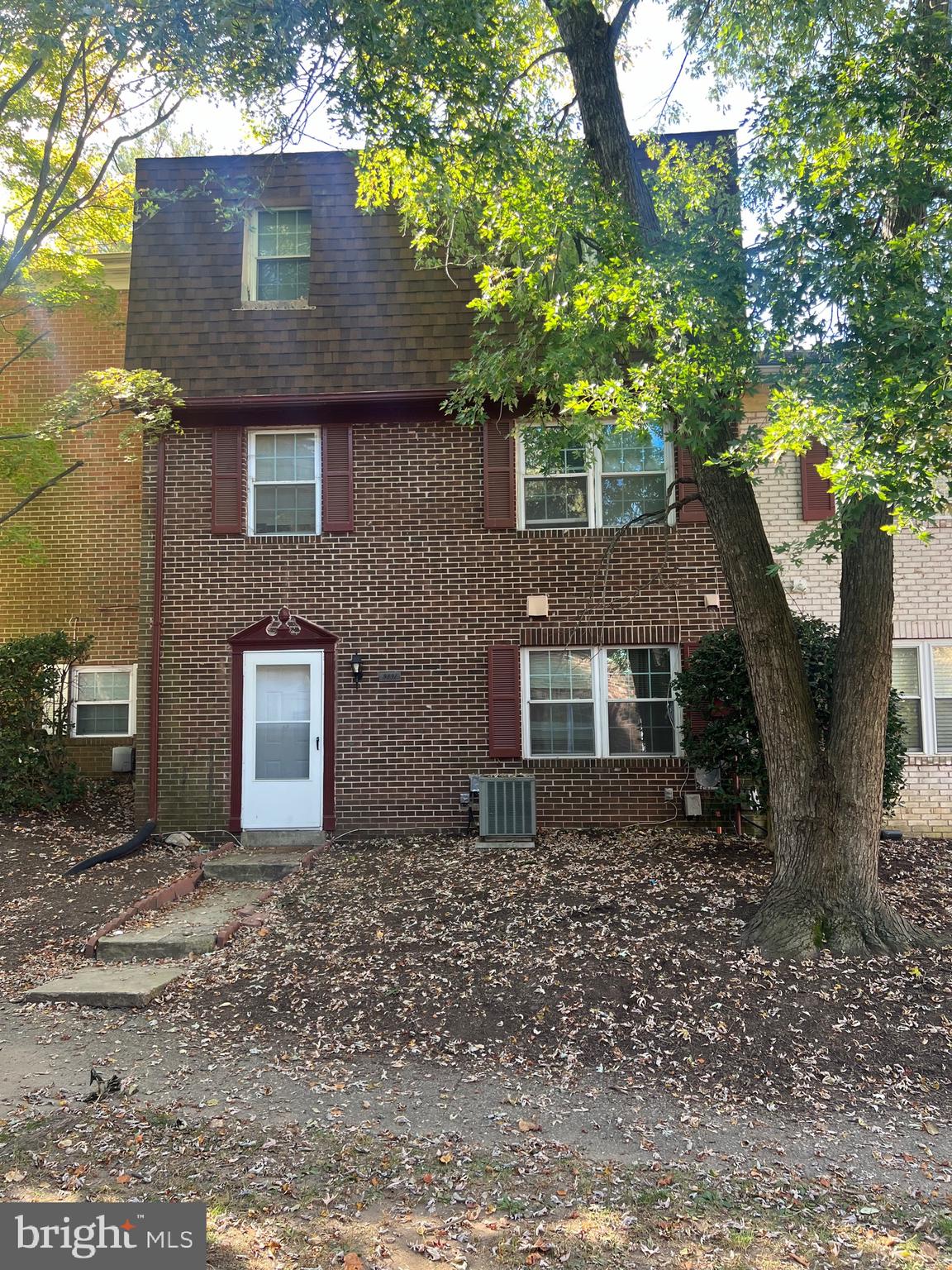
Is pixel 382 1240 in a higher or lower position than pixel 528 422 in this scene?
lower

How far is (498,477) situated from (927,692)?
5.87m

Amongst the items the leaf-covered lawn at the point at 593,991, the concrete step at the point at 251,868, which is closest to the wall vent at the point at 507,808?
the leaf-covered lawn at the point at 593,991

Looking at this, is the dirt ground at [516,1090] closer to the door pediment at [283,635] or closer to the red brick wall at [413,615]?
the red brick wall at [413,615]

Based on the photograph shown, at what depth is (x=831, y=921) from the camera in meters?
5.84

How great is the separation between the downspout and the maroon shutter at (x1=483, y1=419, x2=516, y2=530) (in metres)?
4.03

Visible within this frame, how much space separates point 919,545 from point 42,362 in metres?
12.9

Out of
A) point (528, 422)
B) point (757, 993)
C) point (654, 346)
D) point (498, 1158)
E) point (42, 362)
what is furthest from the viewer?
point (42, 362)

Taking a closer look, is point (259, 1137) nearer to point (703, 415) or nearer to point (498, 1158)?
point (498, 1158)

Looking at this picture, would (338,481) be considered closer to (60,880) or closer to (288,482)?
(288,482)

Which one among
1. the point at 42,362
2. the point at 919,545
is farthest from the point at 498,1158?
the point at 42,362

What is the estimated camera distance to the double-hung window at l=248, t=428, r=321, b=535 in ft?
34.7

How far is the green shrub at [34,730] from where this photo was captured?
10641 millimetres

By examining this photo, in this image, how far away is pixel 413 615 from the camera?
33.8ft

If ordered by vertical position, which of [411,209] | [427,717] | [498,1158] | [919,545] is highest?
[411,209]
